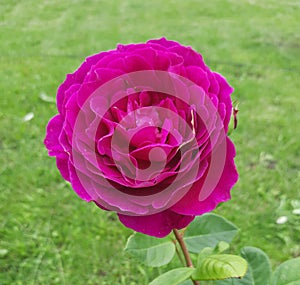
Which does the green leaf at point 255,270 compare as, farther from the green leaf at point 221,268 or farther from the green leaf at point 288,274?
the green leaf at point 221,268

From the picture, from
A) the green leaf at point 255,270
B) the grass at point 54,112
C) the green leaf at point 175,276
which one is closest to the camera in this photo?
the green leaf at point 175,276

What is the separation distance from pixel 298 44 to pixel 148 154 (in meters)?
3.14

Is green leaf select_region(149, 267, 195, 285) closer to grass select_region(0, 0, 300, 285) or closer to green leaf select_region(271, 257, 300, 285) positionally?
green leaf select_region(271, 257, 300, 285)

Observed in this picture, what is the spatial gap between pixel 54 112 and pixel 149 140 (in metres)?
1.98

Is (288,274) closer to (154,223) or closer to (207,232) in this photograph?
(207,232)

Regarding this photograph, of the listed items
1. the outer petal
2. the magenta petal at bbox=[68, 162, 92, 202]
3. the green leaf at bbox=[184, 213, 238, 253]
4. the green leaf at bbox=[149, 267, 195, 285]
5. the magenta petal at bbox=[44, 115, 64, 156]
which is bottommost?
the green leaf at bbox=[184, 213, 238, 253]

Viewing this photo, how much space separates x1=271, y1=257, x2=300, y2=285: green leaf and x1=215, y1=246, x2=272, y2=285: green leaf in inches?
0.7

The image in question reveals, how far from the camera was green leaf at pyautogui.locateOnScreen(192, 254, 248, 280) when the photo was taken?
0.59 meters

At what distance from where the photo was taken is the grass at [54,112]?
161 cm

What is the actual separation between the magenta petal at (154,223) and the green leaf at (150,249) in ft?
0.87

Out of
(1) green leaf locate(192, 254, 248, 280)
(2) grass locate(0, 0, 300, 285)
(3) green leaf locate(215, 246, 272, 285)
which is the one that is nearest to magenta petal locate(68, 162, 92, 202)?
(1) green leaf locate(192, 254, 248, 280)

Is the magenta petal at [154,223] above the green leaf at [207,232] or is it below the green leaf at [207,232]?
above

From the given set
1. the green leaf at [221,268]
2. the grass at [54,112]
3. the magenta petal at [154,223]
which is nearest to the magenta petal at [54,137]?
the magenta petal at [154,223]

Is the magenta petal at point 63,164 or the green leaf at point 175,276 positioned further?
the green leaf at point 175,276
